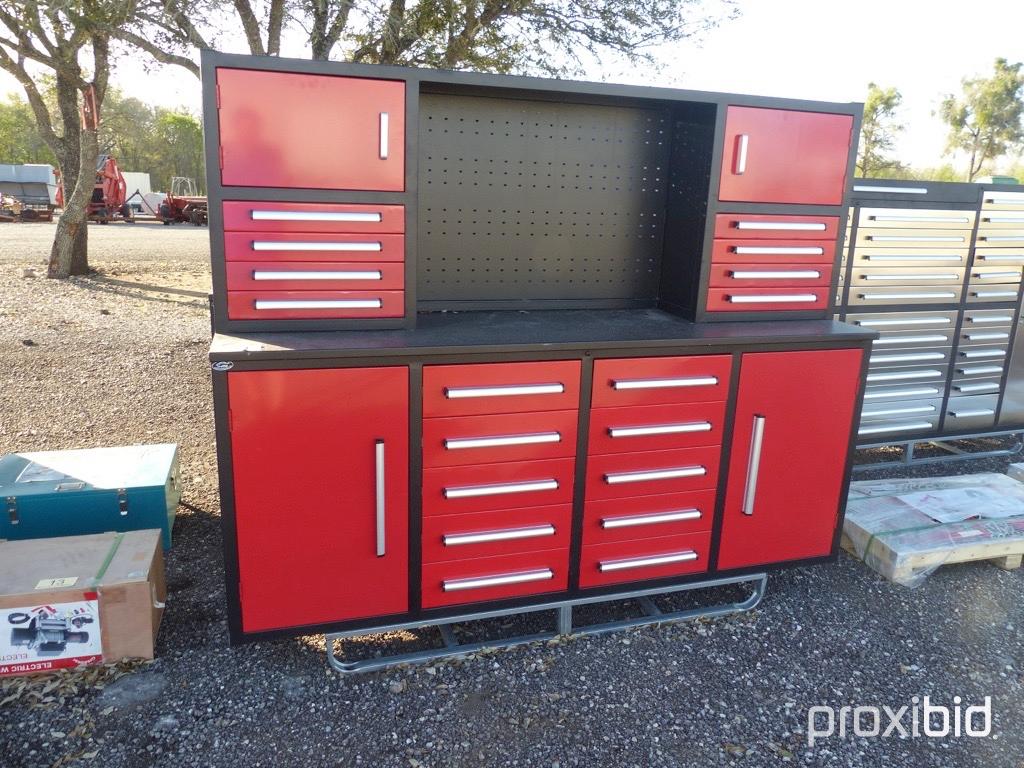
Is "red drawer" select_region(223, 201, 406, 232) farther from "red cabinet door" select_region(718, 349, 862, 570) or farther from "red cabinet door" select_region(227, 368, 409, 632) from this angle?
"red cabinet door" select_region(718, 349, 862, 570)

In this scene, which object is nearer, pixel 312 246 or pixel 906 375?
pixel 312 246

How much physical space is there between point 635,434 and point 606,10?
6.33 m

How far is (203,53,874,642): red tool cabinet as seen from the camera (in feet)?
6.39

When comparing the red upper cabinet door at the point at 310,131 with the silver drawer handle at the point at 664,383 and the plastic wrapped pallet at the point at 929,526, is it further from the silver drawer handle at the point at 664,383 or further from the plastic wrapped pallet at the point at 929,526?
the plastic wrapped pallet at the point at 929,526

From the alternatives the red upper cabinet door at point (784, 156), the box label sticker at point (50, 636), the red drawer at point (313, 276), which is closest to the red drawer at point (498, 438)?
the red drawer at point (313, 276)

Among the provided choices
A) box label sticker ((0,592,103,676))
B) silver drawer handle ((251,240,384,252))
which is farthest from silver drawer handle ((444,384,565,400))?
box label sticker ((0,592,103,676))

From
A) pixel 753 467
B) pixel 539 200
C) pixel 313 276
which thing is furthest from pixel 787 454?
pixel 313 276

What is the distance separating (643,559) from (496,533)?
1.76 ft

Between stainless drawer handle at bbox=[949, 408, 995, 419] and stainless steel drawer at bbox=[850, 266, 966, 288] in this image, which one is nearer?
stainless steel drawer at bbox=[850, 266, 966, 288]

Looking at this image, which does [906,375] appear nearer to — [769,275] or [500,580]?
[769,275]

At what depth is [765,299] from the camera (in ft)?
8.19

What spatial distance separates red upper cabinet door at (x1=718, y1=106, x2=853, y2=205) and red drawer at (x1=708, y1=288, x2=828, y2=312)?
0.98 ft

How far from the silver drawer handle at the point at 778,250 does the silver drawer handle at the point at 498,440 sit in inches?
35.5

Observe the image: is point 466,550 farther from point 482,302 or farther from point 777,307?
point 777,307
